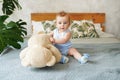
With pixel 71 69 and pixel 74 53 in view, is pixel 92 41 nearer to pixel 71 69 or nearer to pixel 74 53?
pixel 74 53

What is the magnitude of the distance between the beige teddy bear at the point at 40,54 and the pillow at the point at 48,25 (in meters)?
1.26

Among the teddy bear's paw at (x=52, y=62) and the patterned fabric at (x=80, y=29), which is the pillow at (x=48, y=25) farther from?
the teddy bear's paw at (x=52, y=62)

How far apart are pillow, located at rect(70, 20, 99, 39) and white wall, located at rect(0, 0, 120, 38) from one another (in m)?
0.46

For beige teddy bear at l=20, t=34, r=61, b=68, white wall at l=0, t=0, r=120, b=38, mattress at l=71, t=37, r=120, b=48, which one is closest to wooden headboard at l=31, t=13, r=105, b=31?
white wall at l=0, t=0, r=120, b=38

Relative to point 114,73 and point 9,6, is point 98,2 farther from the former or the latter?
point 114,73

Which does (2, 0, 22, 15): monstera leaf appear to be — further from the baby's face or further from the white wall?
the white wall

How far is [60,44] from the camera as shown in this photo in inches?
72.4

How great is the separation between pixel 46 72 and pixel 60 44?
1.50 ft

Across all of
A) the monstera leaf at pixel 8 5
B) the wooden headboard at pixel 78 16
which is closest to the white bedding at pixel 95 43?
the wooden headboard at pixel 78 16

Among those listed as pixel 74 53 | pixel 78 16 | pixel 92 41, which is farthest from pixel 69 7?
pixel 74 53

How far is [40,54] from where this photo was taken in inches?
57.7

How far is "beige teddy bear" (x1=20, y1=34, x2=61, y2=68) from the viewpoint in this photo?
1445 mm

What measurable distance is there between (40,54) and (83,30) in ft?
5.04

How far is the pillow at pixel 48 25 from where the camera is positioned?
2939 millimetres
